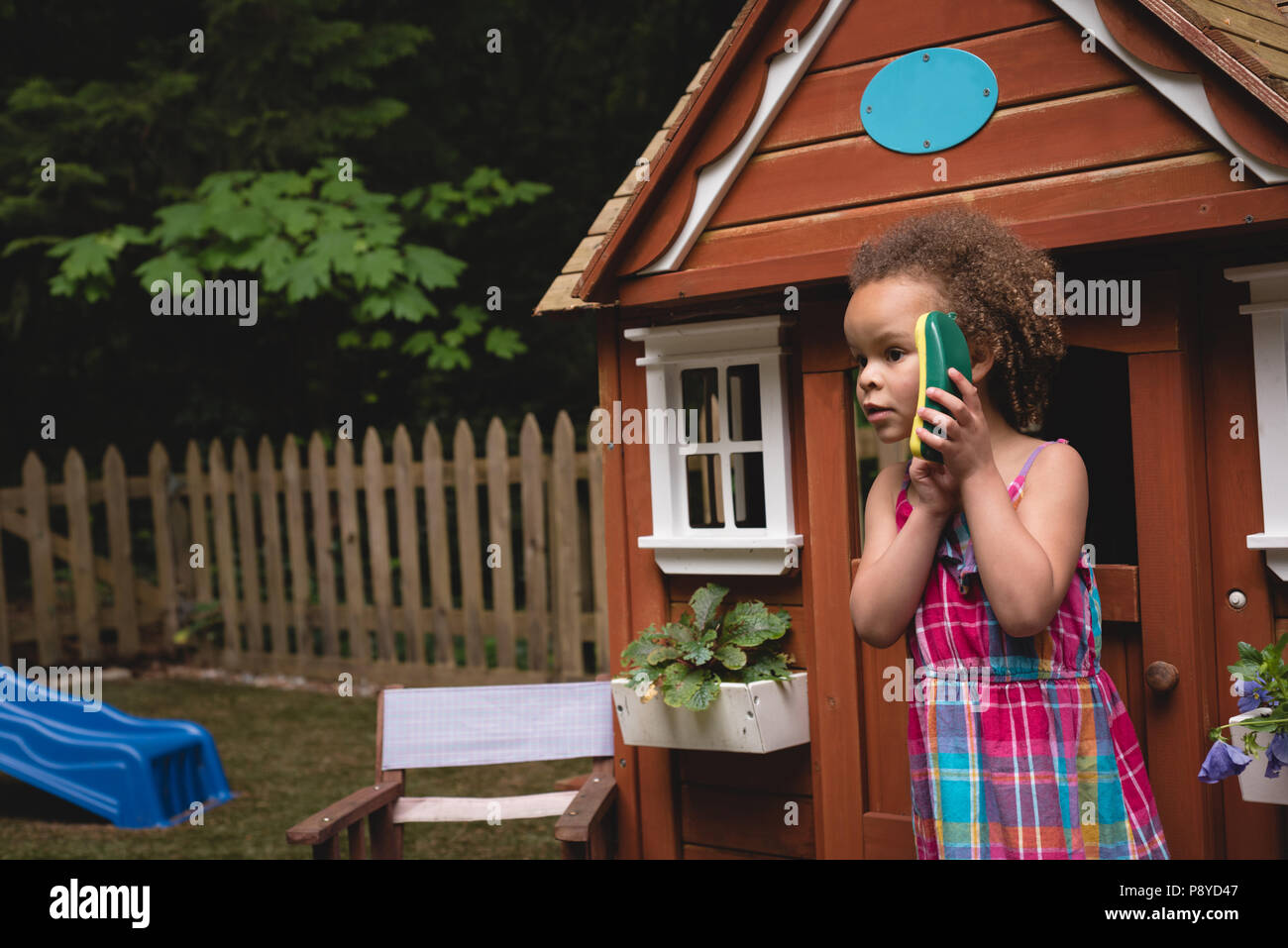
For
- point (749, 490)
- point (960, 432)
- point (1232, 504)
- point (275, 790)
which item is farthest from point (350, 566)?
point (960, 432)

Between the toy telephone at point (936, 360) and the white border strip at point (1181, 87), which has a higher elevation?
the white border strip at point (1181, 87)

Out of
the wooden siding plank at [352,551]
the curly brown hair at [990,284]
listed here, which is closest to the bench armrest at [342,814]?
the curly brown hair at [990,284]

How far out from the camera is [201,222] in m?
8.56

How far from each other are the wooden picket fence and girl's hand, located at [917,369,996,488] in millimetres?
5562

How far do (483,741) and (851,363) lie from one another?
1907 mm

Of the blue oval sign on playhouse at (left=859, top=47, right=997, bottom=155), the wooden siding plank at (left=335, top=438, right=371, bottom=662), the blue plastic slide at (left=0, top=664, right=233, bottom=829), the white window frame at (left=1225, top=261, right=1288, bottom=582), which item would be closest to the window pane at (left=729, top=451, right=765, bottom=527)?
the blue oval sign on playhouse at (left=859, top=47, right=997, bottom=155)

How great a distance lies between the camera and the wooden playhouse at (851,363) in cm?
270

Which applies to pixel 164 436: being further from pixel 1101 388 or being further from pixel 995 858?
pixel 995 858

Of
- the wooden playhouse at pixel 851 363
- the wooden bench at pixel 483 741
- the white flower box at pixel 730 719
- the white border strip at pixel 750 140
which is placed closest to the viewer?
the wooden playhouse at pixel 851 363

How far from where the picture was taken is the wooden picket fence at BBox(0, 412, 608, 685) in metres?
7.92

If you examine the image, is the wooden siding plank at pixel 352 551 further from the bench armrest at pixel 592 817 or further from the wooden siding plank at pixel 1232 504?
the wooden siding plank at pixel 1232 504

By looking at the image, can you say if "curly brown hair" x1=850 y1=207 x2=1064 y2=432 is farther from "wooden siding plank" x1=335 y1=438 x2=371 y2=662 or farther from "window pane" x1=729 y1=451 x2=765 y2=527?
"wooden siding plank" x1=335 y1=438 x2=371 y2=662

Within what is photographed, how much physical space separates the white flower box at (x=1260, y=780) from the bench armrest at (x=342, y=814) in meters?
2.31

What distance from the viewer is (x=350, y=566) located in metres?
8.70
